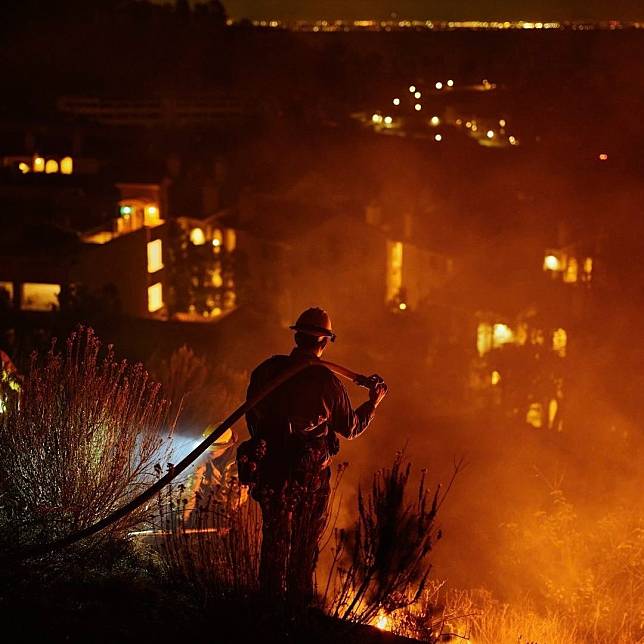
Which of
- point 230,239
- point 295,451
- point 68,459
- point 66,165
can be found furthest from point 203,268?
point 295,451

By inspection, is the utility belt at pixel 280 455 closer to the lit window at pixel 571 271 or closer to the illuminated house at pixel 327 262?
the illuminated house at pixel 327 262

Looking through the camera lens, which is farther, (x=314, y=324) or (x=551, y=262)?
(x=551, y=262)

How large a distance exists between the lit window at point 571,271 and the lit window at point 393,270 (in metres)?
6.07

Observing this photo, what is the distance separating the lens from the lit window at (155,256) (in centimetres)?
2095

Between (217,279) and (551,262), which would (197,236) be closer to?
(217,279)

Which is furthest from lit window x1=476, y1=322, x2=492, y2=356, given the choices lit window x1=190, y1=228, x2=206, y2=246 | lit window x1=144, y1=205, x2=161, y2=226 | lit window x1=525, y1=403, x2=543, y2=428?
lit window x1=144, y1=205, x2=161, y2=226

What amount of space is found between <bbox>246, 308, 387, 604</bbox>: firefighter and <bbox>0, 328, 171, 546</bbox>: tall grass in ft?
2.61

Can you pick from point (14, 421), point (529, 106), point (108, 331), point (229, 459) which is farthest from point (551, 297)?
point (529, 106)

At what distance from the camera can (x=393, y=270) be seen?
2828 centimetres

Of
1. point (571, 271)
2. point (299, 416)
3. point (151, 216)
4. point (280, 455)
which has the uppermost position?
point (151, 216)

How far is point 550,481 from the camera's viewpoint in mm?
15250

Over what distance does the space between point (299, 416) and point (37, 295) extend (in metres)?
16.5

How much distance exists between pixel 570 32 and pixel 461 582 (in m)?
67.8

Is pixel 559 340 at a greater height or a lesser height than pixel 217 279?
lesser
